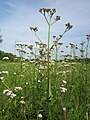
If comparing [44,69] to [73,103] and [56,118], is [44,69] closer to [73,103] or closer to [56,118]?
[73,103]

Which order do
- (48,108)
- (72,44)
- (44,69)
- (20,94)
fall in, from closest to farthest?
(48,108)
(20,94)
(44,69)
(72,44)

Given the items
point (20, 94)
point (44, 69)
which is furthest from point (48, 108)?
point (44, 69)

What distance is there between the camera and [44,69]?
18.0 feet

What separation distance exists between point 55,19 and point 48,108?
4.78 feet

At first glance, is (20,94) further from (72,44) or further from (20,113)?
(72,44)

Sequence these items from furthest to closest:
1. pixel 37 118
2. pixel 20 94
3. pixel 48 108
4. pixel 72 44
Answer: pixel 72 44
pixel 20 94
pixel 48 108
pixel 37 118

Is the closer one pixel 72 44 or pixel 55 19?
pixel 55 19

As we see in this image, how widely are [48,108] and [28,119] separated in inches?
13.1

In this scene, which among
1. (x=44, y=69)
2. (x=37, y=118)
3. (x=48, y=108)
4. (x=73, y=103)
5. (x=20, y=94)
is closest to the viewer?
(x=37, y=118)

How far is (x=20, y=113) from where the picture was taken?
156 inches

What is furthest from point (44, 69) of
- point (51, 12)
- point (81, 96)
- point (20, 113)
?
point (20, 113)

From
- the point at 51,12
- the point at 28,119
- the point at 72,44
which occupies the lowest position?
the point at 28,119

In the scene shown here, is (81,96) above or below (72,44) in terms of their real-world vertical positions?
below

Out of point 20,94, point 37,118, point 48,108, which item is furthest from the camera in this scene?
point 20,94
